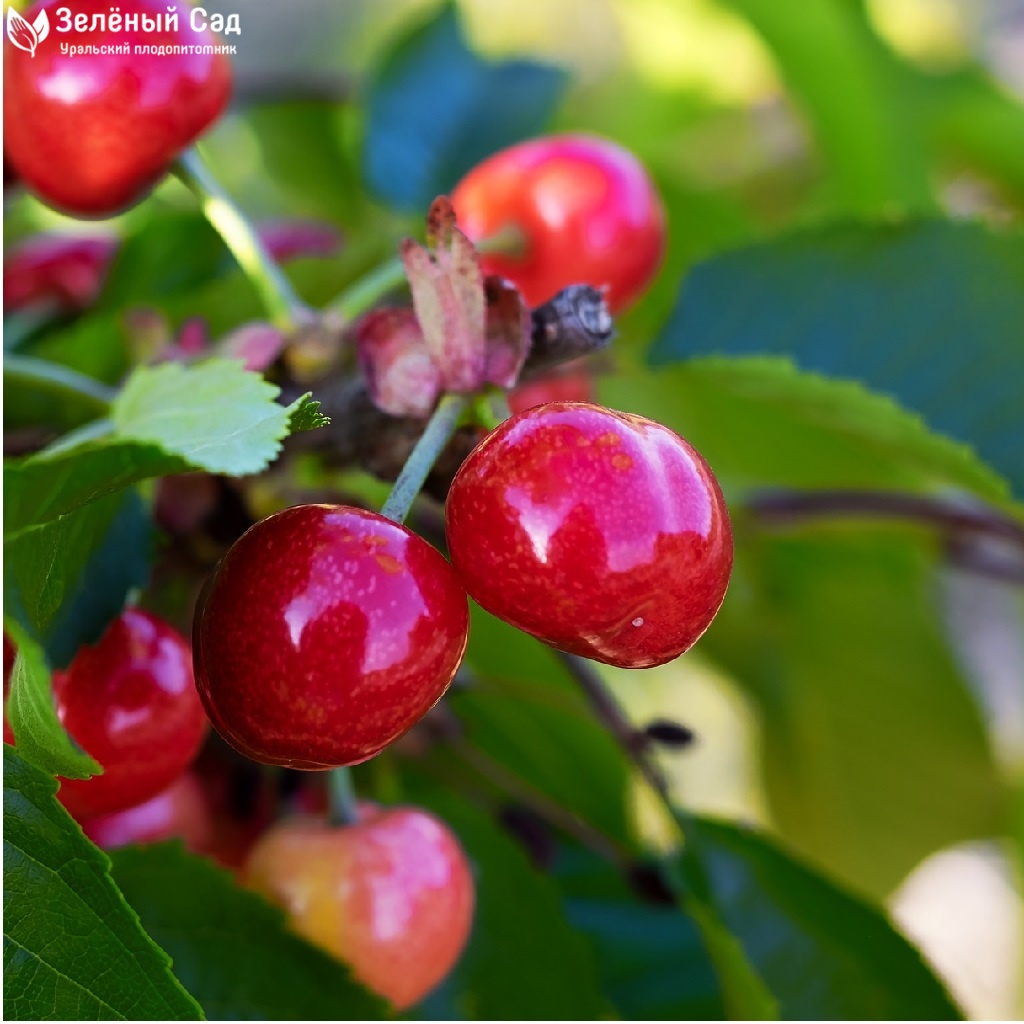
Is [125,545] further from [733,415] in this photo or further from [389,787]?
[733,415]

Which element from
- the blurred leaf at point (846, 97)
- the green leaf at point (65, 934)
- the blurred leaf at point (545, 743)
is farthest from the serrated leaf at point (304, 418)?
the blurred leaf at point (846, 97)

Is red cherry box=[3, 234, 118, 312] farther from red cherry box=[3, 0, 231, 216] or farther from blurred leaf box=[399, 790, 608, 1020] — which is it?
blurred leaf box=[399, 790, 608, 1020]

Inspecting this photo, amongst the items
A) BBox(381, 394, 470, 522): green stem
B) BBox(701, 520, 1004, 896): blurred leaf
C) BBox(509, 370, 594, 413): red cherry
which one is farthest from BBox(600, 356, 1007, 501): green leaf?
BBox(381, 394, 470, 522): green stem

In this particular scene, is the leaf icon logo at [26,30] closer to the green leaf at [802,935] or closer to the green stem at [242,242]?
the green stem at [242,242]

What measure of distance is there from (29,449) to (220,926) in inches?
8.0

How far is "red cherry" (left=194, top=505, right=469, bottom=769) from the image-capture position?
30 centimetres

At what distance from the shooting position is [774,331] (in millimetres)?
641

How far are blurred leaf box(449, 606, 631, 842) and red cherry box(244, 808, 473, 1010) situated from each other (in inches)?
10.1

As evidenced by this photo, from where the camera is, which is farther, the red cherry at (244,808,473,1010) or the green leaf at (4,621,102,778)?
the red cherry at (244,808,473,1010)

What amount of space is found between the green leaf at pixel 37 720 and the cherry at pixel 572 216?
332mm

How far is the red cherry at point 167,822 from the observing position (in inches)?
19.5

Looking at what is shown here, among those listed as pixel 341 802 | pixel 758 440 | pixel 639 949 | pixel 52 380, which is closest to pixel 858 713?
pixel 758 440

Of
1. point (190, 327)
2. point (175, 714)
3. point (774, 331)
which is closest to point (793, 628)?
point (774, 331)

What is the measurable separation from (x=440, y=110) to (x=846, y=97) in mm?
350
